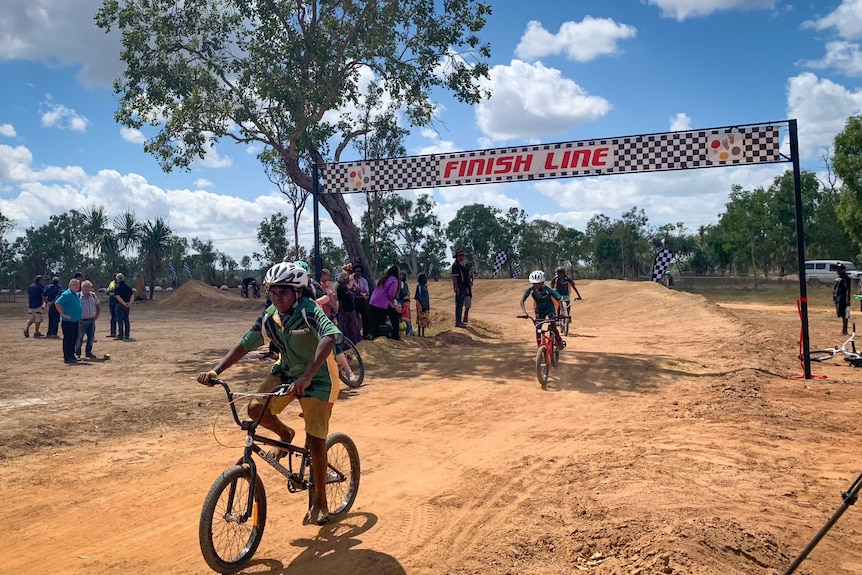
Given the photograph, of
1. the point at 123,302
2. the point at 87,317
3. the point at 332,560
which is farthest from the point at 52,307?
the point at 332,560

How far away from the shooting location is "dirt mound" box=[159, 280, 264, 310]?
41.9m

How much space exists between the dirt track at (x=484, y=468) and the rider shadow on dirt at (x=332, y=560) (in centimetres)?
2

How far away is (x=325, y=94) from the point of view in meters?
18.8

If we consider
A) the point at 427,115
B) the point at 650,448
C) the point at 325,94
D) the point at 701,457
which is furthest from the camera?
the point at 427,115

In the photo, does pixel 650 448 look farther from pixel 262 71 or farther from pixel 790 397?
pixel 262 71

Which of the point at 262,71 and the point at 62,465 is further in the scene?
the point at 262,71

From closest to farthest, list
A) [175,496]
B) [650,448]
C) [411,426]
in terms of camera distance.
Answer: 1. [175,496]
2. [650,448]
3. [411,426]

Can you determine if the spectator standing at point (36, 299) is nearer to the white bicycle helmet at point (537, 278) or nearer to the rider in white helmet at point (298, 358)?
the white bicycle helmet at point (537, 278)

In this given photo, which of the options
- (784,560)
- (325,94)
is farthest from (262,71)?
(784,560)

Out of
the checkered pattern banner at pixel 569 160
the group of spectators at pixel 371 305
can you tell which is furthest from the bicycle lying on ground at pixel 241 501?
the checkered pattern banner at pixel 569 160

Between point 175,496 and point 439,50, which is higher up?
point 439,50

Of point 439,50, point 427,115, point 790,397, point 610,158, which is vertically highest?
point 439,50

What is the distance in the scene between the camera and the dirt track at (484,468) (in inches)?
177

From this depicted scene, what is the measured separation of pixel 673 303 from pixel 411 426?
2126cm
